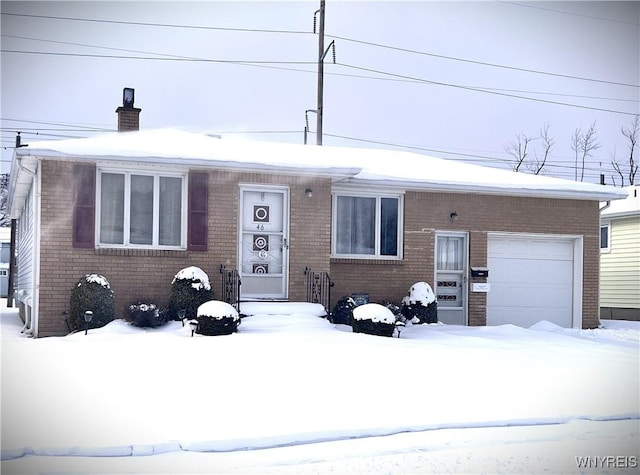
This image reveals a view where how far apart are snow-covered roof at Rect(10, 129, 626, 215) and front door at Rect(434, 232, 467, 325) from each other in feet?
3.98

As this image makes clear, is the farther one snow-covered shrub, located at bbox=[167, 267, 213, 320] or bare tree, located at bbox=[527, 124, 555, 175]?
bare tree, located at bbox=[527, 124, 555, 175]

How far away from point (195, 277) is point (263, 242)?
5.80 feet

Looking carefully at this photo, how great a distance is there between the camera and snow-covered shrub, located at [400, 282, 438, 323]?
14158 millimetres

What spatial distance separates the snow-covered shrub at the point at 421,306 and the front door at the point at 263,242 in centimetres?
258

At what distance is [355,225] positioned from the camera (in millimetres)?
14812

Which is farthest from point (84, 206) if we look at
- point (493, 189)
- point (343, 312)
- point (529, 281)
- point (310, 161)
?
point (529, 281)

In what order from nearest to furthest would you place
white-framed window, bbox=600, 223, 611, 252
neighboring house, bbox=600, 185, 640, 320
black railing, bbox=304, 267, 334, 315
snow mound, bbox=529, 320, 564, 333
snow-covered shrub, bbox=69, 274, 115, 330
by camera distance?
1. snow-covered shrub, bbox=69, 274, 115, 330
2. black railing, bbox=304, 267, 334, 315
3. snow mound, bbox=529, 320, 564, 333
4. neighboring house, bbox=600, 185, 640, 320
5. white-framed window, bbox=600, 223, 611, 252

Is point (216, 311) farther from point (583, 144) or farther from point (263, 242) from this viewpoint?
point (583, 144)

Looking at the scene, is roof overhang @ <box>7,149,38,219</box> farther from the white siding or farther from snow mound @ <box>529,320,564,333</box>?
the white siding

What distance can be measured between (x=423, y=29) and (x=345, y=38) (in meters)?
3.40

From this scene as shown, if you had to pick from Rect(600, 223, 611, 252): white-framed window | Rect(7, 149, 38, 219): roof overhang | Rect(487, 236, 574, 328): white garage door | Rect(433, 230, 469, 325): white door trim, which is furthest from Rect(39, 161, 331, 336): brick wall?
Rect(600, 223, 611, 252): white-framed window

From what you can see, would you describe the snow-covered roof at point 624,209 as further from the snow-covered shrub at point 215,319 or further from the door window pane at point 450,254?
the snow-covered shrub at point 215,319

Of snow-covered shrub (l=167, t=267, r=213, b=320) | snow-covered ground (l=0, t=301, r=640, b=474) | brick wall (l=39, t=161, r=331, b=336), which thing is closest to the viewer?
snow-covered ground (l=0, t=301, r=640, b=474)

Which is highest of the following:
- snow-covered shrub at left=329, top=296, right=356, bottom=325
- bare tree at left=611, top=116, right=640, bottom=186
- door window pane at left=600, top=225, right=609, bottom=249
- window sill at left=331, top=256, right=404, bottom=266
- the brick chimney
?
bare tree at left=611, top=116, right=640, bottom=186
